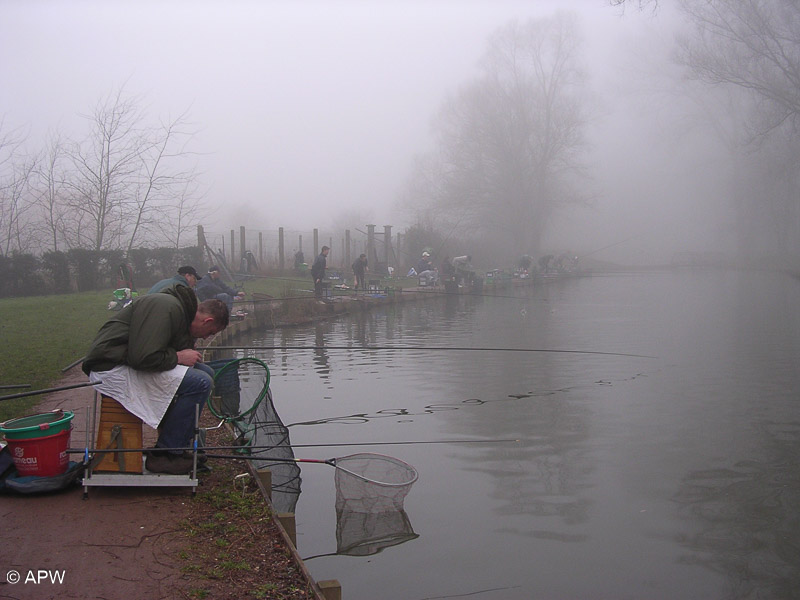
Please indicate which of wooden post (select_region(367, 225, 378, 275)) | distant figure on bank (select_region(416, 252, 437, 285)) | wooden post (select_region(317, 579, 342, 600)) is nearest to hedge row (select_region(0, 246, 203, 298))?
wooden post (select_region(367, 225, 378, 275))

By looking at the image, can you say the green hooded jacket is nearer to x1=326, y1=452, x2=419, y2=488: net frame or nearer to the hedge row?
x1=326, y1=452, x2=419, y2=488: net frame

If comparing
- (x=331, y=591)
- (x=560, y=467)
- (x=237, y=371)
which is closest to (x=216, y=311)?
(x=237, y=371)

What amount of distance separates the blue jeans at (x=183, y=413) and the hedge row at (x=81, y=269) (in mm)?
16004

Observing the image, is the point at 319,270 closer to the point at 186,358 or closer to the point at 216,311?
the point at 216,311

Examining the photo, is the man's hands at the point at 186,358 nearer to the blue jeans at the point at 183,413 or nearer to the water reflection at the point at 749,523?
the blue jeans at the point at 183,413

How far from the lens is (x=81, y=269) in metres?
23.6

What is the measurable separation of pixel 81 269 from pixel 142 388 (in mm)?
20259

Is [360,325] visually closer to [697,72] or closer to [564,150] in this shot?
[697,72]

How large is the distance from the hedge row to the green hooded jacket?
1599cm

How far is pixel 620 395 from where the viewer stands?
1067 centimetres

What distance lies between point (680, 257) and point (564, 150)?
25140 mm

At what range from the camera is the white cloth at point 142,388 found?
5094 mm

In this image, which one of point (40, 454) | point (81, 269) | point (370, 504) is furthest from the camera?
point (81, 269)

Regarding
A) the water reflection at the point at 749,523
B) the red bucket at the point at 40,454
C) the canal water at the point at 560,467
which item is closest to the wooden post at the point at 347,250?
the canal water at the point at 560,467
